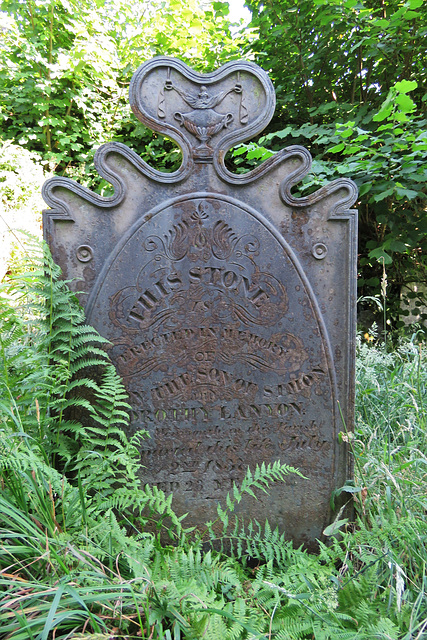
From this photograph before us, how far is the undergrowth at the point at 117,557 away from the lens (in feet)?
3.65

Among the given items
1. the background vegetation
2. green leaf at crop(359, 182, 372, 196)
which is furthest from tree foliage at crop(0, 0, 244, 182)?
green leaf at crop(359, 182, 372, 196)

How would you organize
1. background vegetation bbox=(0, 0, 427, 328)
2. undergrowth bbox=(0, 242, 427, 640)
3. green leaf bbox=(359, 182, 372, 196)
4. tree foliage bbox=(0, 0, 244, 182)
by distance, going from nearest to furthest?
undergrowth bbox=(0, 242, 427, 640)
green leaf bbox=(359, 182, 372, 196)
background vegetation bbox=(0, 0, 427, 328)
tree foliage bbox=(0, 0, 244, 182)

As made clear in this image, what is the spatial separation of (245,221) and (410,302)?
11.2 ft

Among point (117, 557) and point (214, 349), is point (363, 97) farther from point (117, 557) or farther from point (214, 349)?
point (117, 557)

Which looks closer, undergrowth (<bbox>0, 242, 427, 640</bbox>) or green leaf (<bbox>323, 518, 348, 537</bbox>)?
undergrowth (<bbox>0, 242, 427, 640</bbox>)

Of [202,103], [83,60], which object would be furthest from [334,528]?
[83,60]

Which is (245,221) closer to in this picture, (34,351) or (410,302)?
(34,351)

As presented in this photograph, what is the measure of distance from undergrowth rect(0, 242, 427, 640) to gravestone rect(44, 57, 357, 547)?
150mm

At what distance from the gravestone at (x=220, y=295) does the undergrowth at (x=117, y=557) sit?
150mm

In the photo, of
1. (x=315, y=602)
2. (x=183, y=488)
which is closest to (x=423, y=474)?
(x=315, y=602)

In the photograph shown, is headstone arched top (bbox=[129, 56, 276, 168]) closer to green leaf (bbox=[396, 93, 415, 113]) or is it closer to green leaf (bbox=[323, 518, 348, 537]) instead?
green leaf (bbox=[396, 93, 415, 113])

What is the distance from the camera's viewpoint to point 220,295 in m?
1.92

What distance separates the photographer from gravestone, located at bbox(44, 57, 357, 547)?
1843mm

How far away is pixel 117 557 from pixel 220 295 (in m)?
1.14
